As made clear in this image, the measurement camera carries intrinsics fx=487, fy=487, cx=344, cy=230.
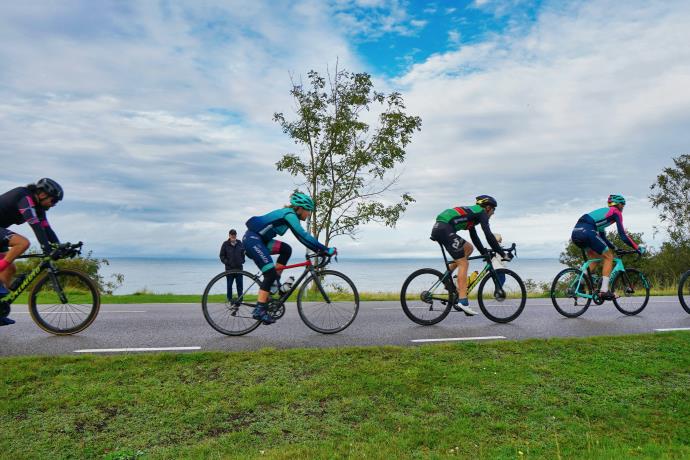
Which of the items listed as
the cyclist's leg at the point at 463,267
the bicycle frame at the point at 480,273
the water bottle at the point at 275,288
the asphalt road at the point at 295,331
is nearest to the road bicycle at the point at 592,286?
the asphalt road at the point at 295,331

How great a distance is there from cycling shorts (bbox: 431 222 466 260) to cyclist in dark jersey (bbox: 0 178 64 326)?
6012mm

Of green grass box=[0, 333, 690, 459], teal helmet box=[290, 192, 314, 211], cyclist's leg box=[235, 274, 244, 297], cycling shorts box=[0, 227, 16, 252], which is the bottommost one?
green grass box=[0, 333, 690, 459]

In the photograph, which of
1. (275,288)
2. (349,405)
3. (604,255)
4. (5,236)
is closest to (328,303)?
(275,288)

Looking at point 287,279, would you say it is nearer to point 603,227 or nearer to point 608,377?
point 608,377

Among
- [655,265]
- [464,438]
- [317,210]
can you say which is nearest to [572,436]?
[464,438]

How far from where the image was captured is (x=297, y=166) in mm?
21734

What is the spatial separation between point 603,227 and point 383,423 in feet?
24.7

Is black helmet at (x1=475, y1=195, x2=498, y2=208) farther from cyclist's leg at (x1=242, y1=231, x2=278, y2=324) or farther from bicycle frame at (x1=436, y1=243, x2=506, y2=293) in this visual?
cyclist's leg at (x1=242, y1=231, x2=278, y2=324)

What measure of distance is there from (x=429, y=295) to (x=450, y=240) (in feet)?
3.38

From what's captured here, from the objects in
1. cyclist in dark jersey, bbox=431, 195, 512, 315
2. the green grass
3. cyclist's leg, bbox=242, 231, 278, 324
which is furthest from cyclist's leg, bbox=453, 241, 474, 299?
cyclist's leg, bbox=242, 231, 278, 324

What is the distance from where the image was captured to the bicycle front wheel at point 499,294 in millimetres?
8836

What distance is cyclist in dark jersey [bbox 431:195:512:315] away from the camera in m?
8.46

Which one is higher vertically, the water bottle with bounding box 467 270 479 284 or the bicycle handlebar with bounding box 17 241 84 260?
the bicycle handlebar with bounding box 17 241 84 260

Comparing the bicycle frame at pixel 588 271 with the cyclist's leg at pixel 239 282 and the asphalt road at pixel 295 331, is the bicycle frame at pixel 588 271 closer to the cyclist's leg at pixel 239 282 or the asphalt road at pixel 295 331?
the asphalt road at pixel 295 331
